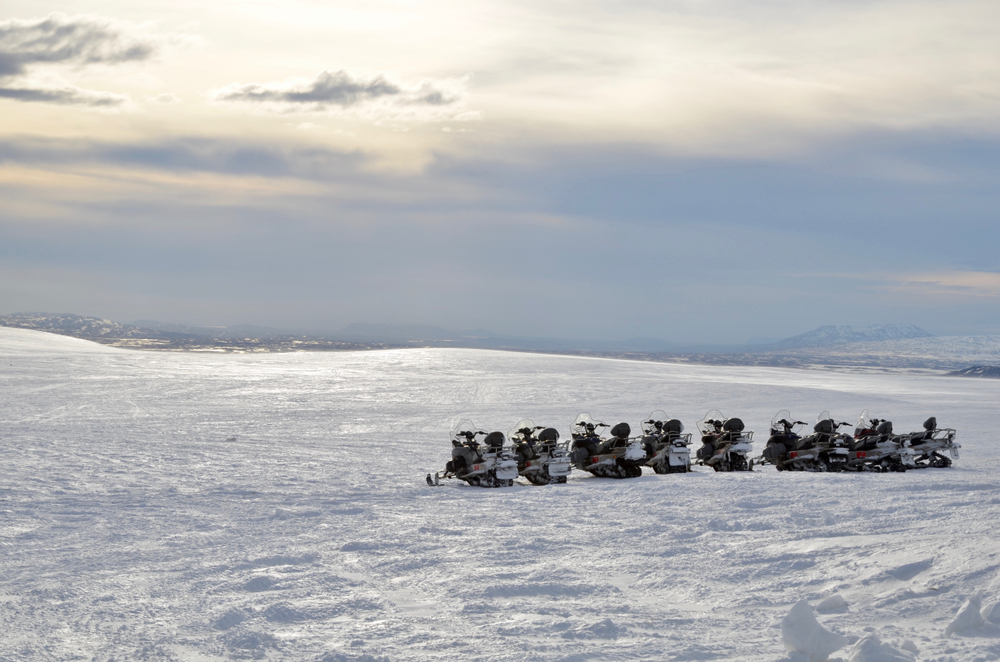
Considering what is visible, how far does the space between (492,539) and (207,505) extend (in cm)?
547

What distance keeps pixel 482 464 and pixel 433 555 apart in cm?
694

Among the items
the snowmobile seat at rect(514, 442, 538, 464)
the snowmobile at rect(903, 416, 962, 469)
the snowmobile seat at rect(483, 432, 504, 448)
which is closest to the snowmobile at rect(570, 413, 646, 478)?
the snowmobile seat at rect(514, 442, 538, 464)

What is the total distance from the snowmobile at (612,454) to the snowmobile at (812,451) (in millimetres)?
4706

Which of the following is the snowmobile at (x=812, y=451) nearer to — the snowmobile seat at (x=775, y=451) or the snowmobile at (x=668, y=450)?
the snowmobile seat at (x=775, y=451)

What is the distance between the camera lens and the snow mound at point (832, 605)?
672 cm

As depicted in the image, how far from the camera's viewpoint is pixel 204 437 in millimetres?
21359

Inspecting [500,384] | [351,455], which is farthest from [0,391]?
[500,384]

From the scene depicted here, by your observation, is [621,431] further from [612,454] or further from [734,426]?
[734,426]

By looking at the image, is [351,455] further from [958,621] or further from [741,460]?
[958,621]

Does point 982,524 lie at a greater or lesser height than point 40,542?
greater

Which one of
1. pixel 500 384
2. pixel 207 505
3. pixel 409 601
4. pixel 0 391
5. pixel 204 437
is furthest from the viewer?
pixel 500 384

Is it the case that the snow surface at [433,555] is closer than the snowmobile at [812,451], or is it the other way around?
the snow surface at [433,555]

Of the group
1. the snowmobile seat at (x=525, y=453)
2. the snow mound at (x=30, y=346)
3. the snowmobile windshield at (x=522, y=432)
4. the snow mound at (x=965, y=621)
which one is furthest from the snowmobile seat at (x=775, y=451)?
the snow mound at (x=30, y=346)

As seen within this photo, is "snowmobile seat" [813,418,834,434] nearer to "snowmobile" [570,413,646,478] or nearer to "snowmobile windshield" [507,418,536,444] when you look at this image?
"snowmobile" [570,413,646,478]
